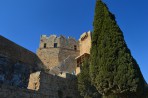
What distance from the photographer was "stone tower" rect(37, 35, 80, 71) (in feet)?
118

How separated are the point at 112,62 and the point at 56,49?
25.4 m

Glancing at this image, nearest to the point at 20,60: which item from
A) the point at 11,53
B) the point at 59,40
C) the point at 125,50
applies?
the point at 11,53

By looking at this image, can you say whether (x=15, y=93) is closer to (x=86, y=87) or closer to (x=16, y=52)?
(x=86, y=87)

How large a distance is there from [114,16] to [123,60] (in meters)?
3.36

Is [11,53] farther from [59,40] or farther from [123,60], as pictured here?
[123,60]

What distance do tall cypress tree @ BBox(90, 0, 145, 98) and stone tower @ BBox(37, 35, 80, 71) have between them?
21.9 metres

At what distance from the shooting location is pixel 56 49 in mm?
36906

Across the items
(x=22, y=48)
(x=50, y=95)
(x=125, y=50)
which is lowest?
(x=50, y=95)

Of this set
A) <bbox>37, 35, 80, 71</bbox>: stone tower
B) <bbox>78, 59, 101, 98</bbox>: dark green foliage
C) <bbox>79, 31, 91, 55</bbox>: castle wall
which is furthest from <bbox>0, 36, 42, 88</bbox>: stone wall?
<bbox>78, 59, 101, 98</bbox>: dark green foliage

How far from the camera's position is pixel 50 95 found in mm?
16734

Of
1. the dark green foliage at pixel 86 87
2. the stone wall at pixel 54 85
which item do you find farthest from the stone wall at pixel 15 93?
the dark green foliage at pixel 86 87

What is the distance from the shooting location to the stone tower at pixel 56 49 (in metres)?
35.9

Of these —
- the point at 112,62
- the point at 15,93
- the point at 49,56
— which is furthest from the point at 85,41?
the point at 112,62

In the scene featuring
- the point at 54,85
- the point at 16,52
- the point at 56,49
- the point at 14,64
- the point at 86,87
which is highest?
the point at 56,49
